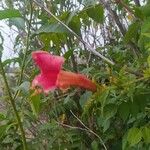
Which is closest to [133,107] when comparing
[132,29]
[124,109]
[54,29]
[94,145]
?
[124,109]

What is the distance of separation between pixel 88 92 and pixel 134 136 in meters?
0.24

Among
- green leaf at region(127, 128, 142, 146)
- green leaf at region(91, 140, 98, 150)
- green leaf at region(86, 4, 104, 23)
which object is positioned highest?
green leaf at region(86, 4, 104, 23)

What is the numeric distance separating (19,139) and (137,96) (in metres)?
0.99

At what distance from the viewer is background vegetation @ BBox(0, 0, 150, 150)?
3.97ft

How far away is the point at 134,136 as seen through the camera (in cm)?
158

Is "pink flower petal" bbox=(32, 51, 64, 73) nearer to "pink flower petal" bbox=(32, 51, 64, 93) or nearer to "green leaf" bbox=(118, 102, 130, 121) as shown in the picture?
"pink flower petal" bbox=(32, 51, 64, 93)

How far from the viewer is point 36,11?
267 centimetres

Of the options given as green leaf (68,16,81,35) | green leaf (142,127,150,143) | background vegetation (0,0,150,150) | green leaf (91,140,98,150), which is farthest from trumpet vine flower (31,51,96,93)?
green leaf (91,140,98,150)

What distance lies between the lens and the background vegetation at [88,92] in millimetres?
1210

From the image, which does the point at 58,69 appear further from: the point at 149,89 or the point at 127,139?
the point at 127,139

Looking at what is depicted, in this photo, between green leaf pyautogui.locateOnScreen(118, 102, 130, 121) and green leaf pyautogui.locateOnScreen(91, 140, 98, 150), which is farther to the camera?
green leaf pyautogui.locateOnScreen(91, 140, 98, 150)

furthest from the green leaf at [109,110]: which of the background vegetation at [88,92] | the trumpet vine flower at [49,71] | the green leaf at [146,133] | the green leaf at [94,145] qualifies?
the green leaf at [94,145]

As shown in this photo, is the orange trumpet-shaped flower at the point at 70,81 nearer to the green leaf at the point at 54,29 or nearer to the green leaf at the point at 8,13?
the green leaf at the point at 54,29

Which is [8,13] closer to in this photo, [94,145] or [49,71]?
[49,71]
